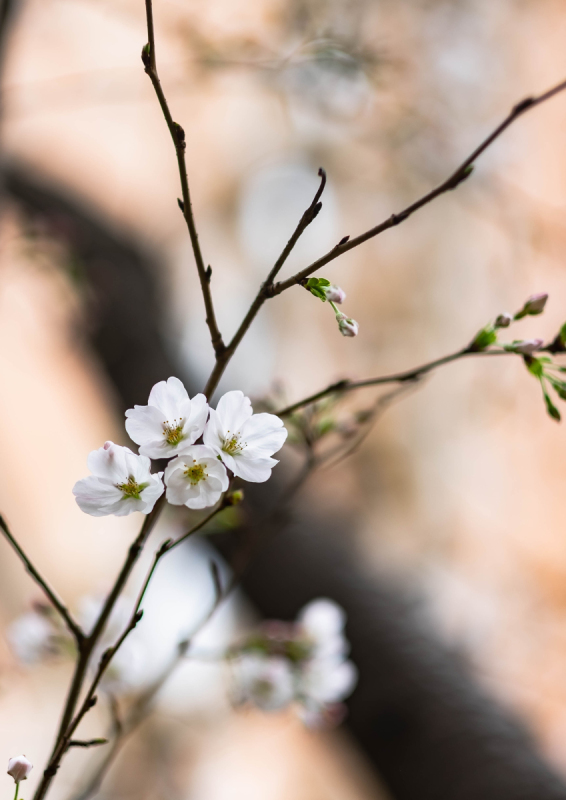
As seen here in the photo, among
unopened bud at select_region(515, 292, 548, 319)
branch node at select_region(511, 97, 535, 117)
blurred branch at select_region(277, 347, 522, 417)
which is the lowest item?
blurred branch at select_region(277, 347, 522, 417)

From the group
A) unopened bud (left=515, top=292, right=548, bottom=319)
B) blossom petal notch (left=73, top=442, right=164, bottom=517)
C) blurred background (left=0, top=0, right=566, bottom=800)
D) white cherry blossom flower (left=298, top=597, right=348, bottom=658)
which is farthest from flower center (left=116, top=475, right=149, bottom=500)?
blurred background (left=0, top=0, right=566, bottom=800)

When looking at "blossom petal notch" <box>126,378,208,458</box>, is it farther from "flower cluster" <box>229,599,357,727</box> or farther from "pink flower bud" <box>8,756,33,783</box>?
"flower cluster" <box>229,599,357,727</box>

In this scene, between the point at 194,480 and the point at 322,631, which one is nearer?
the point at 194,480

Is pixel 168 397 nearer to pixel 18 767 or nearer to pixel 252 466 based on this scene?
pixel 252 466

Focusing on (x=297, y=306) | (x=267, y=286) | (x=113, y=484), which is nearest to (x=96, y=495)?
(x=113, y=484)

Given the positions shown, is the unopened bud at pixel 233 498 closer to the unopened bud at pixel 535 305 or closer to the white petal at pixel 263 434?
the white petal at pixel 263 434

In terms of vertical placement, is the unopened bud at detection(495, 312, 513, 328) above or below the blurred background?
below
